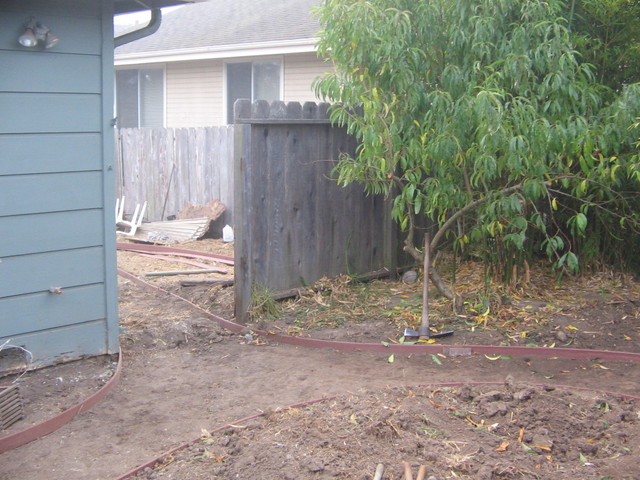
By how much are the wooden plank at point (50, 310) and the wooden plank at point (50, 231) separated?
1.10ft

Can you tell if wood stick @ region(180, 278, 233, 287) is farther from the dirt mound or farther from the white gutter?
the white gutter

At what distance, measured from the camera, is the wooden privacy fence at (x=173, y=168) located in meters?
12.5

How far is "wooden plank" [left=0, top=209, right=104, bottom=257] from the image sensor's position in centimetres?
503

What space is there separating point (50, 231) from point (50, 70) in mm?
1131

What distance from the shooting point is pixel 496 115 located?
17.5 feet

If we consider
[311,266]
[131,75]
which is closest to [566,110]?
[311,266]

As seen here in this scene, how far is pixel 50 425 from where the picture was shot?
4.46 metres

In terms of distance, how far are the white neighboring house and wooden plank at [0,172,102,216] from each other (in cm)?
806

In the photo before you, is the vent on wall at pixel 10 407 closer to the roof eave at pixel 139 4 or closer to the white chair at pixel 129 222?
the roof eave at pixel 139 4

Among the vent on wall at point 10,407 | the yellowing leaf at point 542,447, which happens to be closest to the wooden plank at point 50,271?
the vent on wall at point 10,407

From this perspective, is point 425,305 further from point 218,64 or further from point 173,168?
point 218,64

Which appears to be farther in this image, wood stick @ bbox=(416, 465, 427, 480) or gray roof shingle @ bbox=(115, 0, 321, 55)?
gray roof shingle @ bbox=(115, 0, 321, 55)

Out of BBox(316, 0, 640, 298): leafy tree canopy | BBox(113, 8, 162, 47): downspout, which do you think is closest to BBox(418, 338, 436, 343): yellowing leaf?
BBox(316, 0, 640, 298): leafy tree canopy

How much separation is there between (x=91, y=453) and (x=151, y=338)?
217 cm
